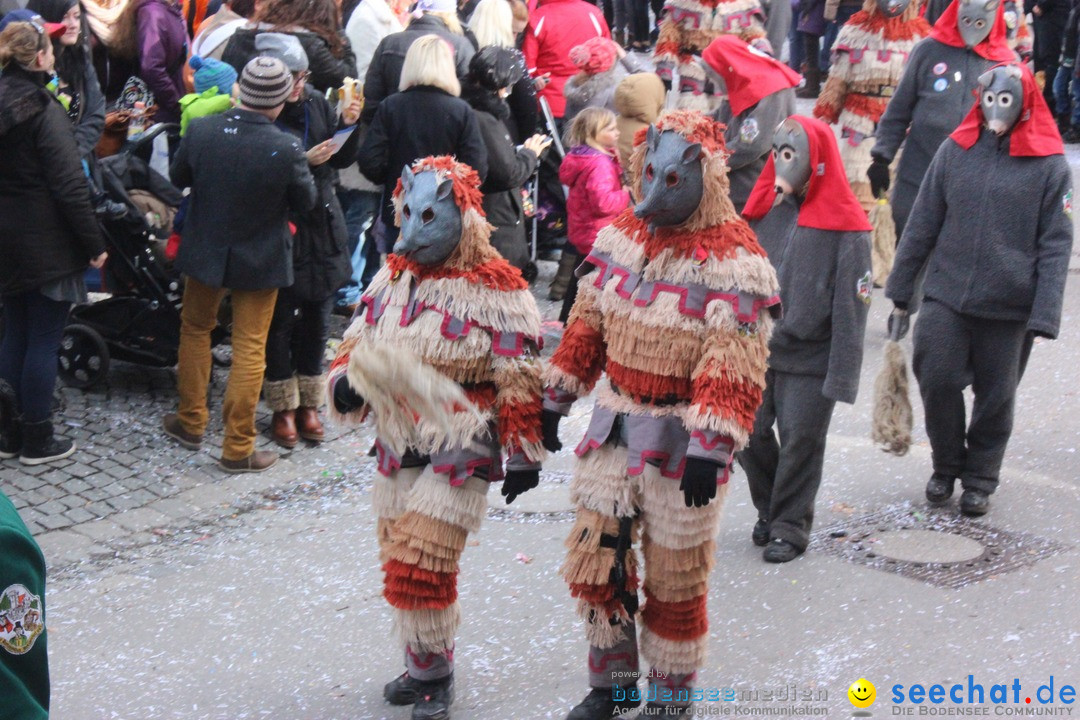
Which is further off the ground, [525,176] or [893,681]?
[525,176]

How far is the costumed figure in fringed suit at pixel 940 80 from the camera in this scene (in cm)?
760

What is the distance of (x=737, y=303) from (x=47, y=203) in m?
3.77

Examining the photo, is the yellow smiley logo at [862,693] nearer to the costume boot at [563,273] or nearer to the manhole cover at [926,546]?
the manhole cover at [926,546]

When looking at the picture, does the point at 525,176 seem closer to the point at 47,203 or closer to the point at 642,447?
the point at 47,203

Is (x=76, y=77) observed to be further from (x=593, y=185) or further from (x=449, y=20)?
(x=593, y=185)

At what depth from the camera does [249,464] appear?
263 inches

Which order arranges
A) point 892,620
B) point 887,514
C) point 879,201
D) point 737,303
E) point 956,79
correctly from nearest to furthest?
point 737,303
point 892,620
point 887,514
point 956,79
point 879,201

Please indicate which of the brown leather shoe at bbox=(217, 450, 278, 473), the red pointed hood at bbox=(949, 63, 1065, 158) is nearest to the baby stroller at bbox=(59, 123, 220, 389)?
the brown leather shoe at bbox=(217, 450, 278, 473)

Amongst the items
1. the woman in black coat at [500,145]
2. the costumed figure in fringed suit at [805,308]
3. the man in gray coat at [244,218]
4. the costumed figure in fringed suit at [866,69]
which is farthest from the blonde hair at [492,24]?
the costumed figure in fringed suit at [805,308]

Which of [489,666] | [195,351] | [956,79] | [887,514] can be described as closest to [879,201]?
[956,79]

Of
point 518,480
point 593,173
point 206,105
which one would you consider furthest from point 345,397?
point 593,173

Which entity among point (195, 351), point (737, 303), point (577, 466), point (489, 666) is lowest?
point (489, 666)

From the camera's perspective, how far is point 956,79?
7668 millimetres

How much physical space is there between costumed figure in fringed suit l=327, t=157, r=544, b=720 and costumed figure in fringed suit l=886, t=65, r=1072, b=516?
2.38 meters
